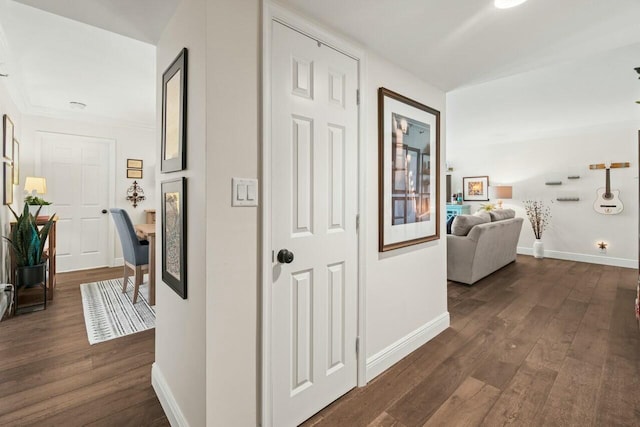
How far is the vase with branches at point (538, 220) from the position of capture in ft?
19.2

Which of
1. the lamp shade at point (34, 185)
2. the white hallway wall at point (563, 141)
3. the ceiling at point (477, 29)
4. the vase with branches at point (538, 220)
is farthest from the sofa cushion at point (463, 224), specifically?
the lamp shade at point (34, 185)

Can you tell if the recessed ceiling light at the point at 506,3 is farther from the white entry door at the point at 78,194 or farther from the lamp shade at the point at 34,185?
the white entry door at the point at 78,194

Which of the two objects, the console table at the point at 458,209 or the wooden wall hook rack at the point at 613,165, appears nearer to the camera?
the wooden wall hook rack at the point at 613,165

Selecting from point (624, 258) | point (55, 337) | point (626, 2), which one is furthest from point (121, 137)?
point (624, 258)

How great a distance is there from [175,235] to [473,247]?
3.69 metres

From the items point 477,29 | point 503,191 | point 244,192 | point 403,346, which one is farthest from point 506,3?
point 503,191

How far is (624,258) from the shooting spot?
5.09 m

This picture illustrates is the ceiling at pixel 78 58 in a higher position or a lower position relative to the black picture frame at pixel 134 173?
higher

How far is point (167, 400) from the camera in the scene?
64.1 inches

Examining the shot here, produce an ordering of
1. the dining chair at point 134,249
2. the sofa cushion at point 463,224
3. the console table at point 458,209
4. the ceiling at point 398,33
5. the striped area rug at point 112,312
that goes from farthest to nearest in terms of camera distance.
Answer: the console table at point 458,209, the sofa cushion at point 463,224, the dining chair at point 134,249, the striped area rug at point 112,312, the ceiling at point 398,33

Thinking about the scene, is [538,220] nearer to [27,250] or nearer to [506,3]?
[506,3]

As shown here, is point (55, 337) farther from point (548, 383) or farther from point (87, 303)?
point (548, 383)

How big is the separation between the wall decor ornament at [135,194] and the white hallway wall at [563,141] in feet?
16.9

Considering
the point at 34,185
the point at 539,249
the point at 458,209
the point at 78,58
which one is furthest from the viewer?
the point at 458,209
